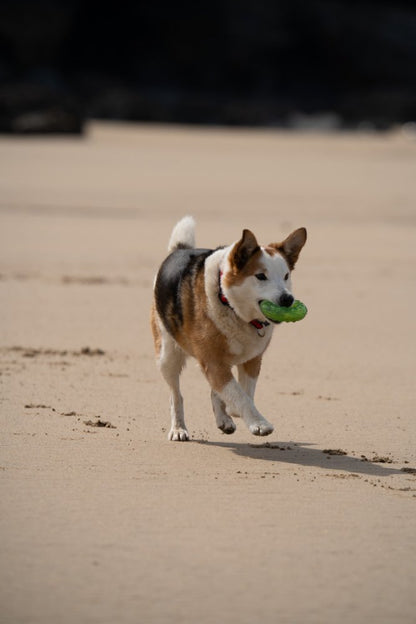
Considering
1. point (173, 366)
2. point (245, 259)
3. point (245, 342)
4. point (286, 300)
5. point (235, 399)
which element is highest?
point (245, 259)

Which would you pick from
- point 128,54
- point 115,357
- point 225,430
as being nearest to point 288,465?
point 225,430

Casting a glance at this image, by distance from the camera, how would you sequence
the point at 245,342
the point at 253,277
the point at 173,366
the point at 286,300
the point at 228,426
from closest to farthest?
1. the point at 286,300
2. the point at 253,277
3. the point at 245,342
4. the point at 228,426
5. the point at 173,366

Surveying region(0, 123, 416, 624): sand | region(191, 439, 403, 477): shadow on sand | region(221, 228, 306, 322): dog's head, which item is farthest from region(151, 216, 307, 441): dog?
region(0, 123, 416, 624): sand

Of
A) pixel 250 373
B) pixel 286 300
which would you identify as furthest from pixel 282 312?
pixel 250 373

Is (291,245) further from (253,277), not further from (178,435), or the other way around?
(178,435)

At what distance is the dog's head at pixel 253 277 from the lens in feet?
21.7

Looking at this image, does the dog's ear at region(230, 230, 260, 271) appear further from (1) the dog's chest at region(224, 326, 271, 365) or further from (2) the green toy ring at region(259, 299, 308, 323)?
(1) the dog's chest at region(224, 326, 271, 365)

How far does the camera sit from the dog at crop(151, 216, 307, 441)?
22.0 ft

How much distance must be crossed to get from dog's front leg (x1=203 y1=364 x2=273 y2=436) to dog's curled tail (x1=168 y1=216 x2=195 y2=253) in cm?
110

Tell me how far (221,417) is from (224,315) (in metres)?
0.64

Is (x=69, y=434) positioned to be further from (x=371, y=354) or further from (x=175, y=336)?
(x=371, y=354)

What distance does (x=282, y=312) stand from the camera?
652cm

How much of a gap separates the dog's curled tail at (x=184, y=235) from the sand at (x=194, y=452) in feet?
3.34

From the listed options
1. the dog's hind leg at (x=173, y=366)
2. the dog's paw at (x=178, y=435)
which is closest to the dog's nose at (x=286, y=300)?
the dog's hind leg at (x=173, y=366)
